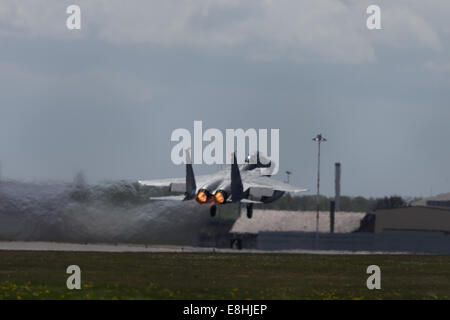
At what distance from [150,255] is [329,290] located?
3480cm

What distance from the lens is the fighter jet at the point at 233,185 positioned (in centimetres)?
7981

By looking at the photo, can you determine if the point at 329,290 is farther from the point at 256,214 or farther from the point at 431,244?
the point at 256,214

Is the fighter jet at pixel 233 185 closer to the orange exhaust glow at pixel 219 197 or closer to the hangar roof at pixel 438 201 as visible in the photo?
the orange exhaust glow at pixel 219 197

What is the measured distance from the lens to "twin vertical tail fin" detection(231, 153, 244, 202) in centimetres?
7975

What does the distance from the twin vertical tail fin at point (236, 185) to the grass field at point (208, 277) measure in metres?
5.59

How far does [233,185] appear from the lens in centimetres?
7994

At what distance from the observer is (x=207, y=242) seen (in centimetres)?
10662

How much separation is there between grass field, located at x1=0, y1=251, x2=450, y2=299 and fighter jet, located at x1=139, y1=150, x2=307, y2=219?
5.53 metres

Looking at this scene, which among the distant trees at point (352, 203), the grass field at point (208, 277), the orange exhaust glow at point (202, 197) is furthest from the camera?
the distant trees at point (352, 203)

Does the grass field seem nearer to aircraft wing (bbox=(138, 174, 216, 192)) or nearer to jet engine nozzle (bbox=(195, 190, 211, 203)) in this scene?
jet engine nozzle (bbox=(195, 190, 211, 203))

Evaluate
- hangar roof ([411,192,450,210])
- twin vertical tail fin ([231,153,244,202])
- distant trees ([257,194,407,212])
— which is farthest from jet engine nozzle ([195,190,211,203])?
distant trees ([257,194,407,212])

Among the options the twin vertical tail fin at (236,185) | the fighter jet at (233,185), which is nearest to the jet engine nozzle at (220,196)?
the fighter jet at (233,185)

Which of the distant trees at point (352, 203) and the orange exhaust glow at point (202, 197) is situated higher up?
the orange exhaust glow at point (202, 197)
